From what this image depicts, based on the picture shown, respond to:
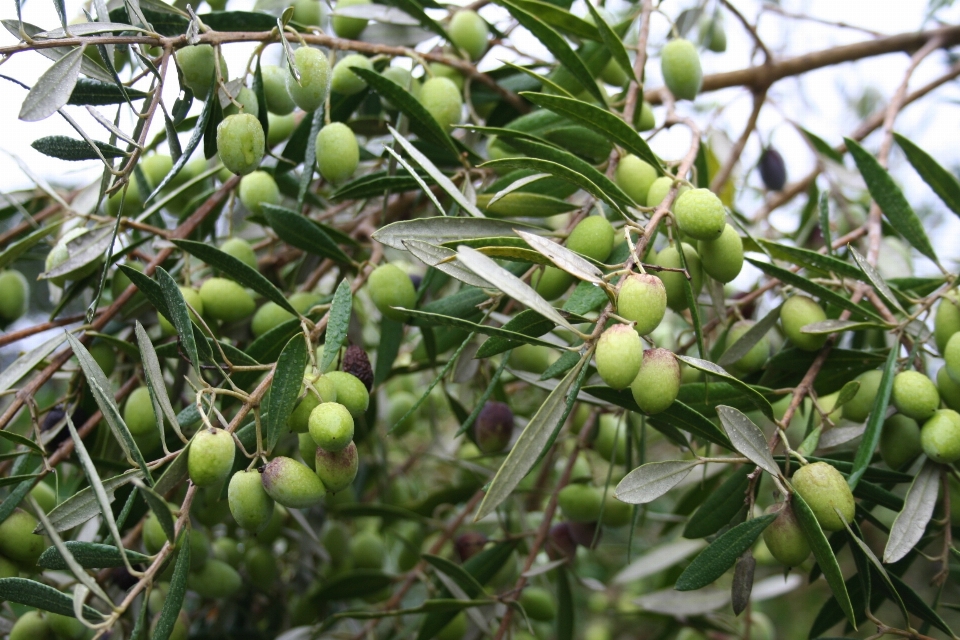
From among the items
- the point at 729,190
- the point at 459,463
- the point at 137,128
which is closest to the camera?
the point at 137,128

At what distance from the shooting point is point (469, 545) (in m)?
1.49

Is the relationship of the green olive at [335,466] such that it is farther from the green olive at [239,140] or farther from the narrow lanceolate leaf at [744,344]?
the narrow lanceolate leaf at [744,344]

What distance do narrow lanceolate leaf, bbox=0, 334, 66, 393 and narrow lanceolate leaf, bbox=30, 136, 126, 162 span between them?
0.77ft

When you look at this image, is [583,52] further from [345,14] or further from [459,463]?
[459,463]

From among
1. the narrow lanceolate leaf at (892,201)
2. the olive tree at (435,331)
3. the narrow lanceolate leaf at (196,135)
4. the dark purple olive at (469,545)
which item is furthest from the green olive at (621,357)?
the dark purple olive at (469,545)

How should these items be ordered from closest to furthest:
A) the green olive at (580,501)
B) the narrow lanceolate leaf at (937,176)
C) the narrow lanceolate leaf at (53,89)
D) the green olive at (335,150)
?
1. the narrow lanceolate leaf at (53,89)
2. the green olive at (335,150)
3. the narrow lanceolate leaf at (937,176)
4. the green olive at (580,501)

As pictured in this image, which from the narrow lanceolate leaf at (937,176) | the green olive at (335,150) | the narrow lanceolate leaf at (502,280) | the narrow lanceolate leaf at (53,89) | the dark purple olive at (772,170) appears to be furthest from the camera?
the dark purple olive at (772,170)

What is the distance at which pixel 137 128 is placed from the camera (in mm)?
822

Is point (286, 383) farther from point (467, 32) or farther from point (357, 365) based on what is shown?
point (467, 32)

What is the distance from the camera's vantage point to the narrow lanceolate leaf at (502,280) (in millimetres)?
593

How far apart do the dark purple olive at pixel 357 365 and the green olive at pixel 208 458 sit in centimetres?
23

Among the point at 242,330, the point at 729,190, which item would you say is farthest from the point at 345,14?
the point at 729,190

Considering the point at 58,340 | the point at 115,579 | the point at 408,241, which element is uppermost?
the point at 408,241

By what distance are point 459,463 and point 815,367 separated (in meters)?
0.82
